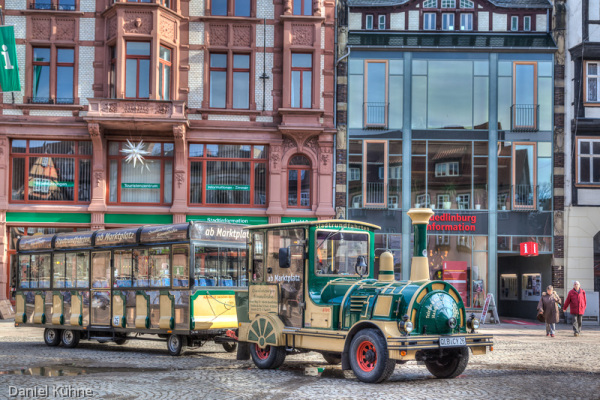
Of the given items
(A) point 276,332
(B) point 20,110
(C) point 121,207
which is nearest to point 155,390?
(A) point 276,332

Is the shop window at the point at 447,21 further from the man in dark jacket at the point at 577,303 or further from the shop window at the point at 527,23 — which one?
the man in dark jacket at the point at 577,303

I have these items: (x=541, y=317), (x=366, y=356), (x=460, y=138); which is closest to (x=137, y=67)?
(x=460, y=138)

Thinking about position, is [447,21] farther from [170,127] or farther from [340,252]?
[340,252]

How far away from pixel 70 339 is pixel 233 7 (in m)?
15.6

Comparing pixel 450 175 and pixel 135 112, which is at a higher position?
pixel 135 112

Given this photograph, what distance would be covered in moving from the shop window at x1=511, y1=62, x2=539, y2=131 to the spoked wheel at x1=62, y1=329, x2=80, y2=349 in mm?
18012

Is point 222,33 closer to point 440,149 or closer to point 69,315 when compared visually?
point 440,149

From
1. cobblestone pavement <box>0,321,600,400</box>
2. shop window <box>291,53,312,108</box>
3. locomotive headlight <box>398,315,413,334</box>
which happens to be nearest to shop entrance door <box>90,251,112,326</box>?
cobblestone pavement <box>0,321,600,400</box>

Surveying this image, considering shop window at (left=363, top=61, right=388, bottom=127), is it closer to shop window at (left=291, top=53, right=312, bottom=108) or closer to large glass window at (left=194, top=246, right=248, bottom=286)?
shop window at (left=291, top=53, right=312, bottom=108)

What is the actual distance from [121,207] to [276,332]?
16753 millimetres

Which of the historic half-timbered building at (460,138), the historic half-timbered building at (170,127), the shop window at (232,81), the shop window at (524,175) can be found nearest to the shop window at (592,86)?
the historic half-timbered building at (460,138)

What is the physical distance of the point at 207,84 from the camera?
1168 inches

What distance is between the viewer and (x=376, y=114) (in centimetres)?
2958

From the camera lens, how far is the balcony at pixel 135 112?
28047 mm
